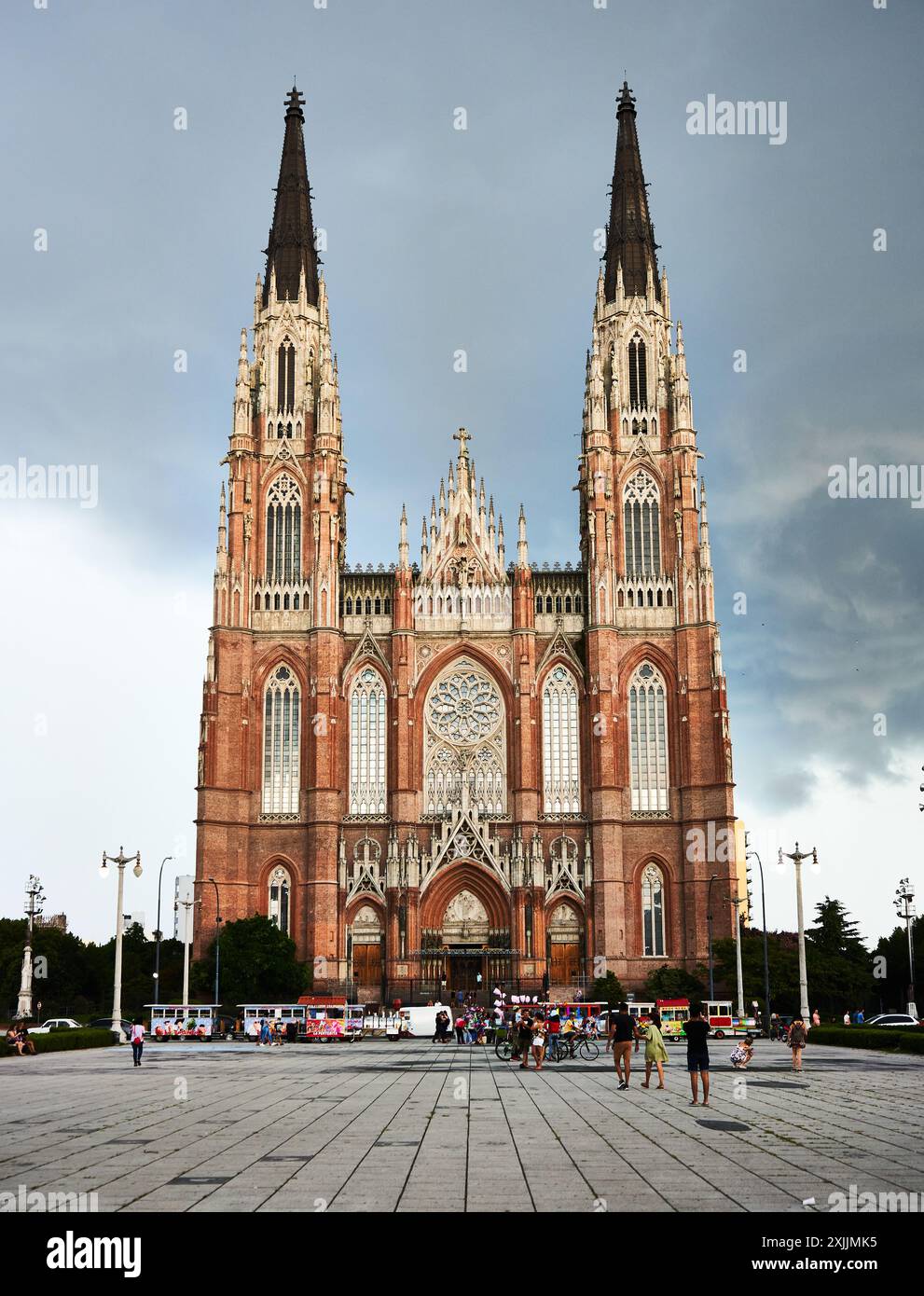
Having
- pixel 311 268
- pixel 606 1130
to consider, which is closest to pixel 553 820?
pixel 311 268

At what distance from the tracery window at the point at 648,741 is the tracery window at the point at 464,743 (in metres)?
7.98

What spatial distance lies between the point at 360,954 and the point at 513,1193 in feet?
228

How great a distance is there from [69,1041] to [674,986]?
1430 inches

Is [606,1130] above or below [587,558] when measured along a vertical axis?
below

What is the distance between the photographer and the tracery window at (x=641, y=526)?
3401 inches

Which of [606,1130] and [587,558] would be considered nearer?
[606,1130]

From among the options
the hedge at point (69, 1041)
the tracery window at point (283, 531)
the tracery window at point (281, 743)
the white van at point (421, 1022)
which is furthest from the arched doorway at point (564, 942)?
the hedge at point (69, 1041)

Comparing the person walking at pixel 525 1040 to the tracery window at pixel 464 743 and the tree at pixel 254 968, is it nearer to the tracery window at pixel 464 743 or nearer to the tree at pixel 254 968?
the tree at pixel 254 968

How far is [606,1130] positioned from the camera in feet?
66.2

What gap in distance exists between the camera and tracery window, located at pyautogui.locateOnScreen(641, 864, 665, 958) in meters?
81.0

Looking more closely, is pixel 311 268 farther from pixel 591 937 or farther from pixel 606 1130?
pixel 606 1130

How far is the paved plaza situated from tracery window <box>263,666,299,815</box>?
4824 cm

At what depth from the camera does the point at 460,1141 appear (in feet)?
61.9
